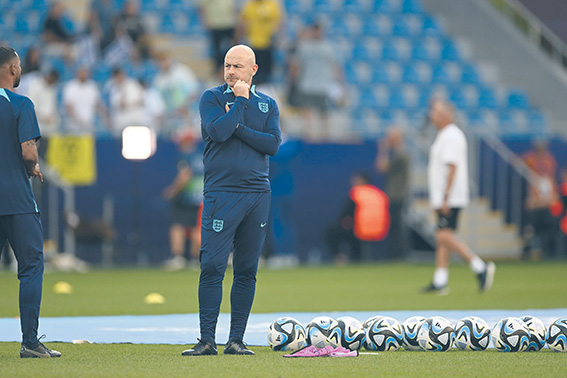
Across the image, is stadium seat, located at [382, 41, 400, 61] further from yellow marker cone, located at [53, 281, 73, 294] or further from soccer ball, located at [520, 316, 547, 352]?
soccer ball, located at [520, 316, 547, 352]

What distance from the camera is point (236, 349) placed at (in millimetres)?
7133

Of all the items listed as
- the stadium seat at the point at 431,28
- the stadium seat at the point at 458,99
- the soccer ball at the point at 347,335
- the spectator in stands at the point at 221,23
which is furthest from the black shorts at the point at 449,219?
the stadium seat at the point at 431,28

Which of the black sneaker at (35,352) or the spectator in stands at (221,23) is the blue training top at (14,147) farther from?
the spectator in stands at (221,23)

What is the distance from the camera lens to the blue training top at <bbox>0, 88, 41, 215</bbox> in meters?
6.89

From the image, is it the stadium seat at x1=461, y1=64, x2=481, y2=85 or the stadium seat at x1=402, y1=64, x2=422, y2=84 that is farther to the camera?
the stadium seat at x1=461, y1=64, x2=481, y2=85

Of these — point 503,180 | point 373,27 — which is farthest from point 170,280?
point 373,27

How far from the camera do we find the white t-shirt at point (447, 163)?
12953mm

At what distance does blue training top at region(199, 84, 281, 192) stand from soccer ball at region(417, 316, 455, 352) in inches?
60.5

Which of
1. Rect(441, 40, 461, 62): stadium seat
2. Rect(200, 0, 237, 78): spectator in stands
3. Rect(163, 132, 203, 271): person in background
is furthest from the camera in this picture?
Rect(441, 40, 461, 62): stadium seat

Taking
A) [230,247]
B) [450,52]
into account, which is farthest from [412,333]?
[450,52]

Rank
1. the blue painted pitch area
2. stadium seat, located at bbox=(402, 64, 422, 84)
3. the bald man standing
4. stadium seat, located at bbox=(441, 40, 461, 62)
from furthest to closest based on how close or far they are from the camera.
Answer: stadium seat, located at bbox=(441, 40, 461, 62) → stadium seat, located at bbox=(402, 64, 422, 84) → the blue painted pitch area → the bald man standing

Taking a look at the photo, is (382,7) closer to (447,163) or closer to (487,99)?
(487,99)

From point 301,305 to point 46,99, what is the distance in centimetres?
927

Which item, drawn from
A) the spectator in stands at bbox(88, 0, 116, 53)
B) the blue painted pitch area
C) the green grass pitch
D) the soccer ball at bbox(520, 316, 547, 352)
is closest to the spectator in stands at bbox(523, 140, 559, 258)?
the green grass pitch
